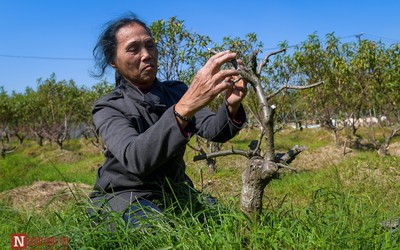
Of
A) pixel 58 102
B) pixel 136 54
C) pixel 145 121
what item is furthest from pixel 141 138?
pixel 58 102

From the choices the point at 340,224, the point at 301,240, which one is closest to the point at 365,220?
the point at 340,224

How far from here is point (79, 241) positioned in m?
2.23

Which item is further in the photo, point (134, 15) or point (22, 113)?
point (22, 113)

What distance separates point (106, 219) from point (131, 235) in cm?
25

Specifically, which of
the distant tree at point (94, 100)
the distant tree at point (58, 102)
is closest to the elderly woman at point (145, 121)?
the distant tree at point (94, 100)

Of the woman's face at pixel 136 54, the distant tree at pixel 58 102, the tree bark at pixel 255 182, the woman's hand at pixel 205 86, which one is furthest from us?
the distant tree at pixel 58 102

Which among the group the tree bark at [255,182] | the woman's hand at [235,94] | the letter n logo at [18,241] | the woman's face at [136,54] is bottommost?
the letter n logo at [18,241]

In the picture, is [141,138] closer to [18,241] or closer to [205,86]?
[205,86]

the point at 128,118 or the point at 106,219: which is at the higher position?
the point at 128,118

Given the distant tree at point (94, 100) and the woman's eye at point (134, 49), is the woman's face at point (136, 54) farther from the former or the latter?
the distant tree at point (94, 100)

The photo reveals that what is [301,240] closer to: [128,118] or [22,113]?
[128,118]

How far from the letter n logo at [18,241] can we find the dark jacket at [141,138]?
1.61 ft

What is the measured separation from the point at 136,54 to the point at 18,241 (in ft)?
4.34

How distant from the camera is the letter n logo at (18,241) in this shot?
238 centimetres
